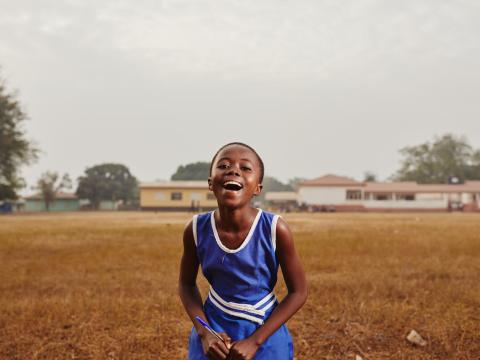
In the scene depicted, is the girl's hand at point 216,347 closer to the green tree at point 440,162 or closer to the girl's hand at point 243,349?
the girl's hand at point 243,349

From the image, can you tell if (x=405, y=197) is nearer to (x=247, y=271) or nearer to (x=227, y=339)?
(x=247, y=271)

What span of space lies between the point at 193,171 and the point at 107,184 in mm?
22079

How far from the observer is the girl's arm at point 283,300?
163 cm

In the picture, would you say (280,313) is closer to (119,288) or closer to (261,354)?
(261,354)

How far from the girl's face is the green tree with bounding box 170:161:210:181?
75829mm

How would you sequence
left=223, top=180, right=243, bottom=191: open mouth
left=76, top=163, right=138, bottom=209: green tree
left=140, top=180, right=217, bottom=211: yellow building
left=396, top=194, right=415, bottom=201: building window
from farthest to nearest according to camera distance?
1. left=76, top=163, right=138, bottom=209: green tree
2. left=396, top=194, right=415, bottom=201: building window
3. left=140, top=180, right=217, bottom=211: yellow building
4. left=223, top=180, right=243, bottom=191: open mouth

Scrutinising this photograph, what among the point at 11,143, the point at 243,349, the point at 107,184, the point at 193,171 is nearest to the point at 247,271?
the point at 243,349

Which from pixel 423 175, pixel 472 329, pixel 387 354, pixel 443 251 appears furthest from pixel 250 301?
pixel 423 175

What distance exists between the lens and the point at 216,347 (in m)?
1.62

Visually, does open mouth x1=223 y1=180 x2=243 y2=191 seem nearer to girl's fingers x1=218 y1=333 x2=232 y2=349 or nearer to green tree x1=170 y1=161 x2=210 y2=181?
girl's fingers x1=218 y1=333 x2=232 y2=349

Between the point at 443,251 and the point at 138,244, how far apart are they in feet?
23.7

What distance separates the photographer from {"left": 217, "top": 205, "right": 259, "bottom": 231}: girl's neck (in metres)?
1.78

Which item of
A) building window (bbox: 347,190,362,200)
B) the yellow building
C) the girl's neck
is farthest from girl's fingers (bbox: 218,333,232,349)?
building window (bbox: 347,190,362,200)

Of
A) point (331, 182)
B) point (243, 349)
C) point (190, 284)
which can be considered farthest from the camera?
point (331, 182)
